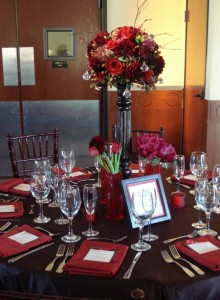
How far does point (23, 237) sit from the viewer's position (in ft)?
5.13

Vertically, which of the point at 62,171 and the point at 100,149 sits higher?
the point at 100,149

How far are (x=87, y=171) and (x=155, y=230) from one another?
0.92 m

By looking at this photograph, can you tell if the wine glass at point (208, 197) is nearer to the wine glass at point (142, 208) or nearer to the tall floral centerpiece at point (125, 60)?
the wine glass at point (142, 208)

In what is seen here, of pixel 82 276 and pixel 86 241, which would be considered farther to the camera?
pixel 86 241

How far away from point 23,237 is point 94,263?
14.2 inches

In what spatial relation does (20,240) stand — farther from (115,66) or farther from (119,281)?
(115,66)

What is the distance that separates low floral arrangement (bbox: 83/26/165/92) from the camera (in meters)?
1.77

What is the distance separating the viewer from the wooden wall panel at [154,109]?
14.6ft

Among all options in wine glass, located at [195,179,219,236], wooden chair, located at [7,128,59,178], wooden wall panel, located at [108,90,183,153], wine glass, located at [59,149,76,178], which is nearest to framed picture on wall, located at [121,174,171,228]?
wine glass, located at [195,179,219,236]

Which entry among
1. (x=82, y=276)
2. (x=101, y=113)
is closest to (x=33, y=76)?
(x=101, y=113)

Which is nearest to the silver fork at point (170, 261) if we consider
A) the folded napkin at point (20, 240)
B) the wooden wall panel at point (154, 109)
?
the folded napkin at point (20, 240)

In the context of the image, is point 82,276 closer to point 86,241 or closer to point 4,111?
point 86,241

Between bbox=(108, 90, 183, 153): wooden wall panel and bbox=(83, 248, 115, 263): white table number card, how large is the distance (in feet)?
10.1

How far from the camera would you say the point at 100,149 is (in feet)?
6.07
